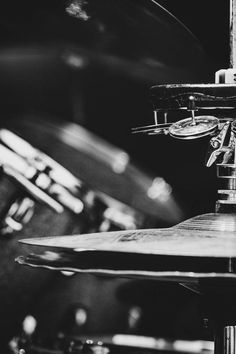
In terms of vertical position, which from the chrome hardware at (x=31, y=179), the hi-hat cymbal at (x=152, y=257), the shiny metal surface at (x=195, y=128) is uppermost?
the chrome hardware at (x=31, y=179)

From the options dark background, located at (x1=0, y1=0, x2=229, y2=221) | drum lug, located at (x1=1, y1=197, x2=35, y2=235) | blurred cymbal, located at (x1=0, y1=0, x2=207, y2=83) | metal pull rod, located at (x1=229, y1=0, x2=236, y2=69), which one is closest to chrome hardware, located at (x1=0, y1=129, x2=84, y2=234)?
drum lug, located at (x1=1, y1=197, x2=35, y2=235)

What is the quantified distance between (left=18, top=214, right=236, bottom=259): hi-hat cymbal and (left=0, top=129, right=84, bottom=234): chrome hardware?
30.9 inches

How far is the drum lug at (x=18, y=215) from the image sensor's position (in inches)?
75.2

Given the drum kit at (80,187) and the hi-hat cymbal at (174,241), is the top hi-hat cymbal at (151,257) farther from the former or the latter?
the drum kit at (80,187)

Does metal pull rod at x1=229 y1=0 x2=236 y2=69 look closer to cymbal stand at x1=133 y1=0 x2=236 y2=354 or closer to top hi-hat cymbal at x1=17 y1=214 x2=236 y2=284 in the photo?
cymbal stand at x1=133 y1=0 x2=236 y2=354

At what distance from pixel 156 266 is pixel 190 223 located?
1.06ft

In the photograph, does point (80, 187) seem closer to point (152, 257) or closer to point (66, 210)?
point (66, 210)

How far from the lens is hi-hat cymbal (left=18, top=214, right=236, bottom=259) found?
91 cm

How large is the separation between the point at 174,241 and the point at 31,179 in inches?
38.5

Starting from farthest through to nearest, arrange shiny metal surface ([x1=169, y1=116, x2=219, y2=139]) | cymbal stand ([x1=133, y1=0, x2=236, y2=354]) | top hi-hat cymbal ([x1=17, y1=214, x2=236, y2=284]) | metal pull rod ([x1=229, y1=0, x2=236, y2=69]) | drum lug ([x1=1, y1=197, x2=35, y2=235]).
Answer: drum lug ([x1=1, y1=197, x2=35, y2=235]) → metal pull rod ([x1=229, y1=0, x2=236, y2=69]) → shiny metal surface ([x1=169, y1=116, x2=219, y2=139]) → cymbal stand ([x1=133, y1=0, x2=236, y2=354]) → top hi-hat cymbal ([x1=17, y1=214, x2=236, y2=284])

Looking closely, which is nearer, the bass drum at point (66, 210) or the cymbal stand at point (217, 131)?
the cymbal stand at point (217, 131)

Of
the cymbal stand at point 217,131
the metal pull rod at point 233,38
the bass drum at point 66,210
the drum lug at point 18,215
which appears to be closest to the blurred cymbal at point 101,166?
the bass drum at point 66,210

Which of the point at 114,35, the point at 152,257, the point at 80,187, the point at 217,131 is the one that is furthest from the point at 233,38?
the point at 152,257

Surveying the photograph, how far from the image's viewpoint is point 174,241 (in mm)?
1032
